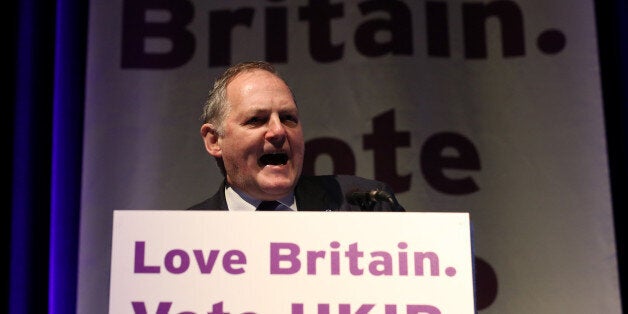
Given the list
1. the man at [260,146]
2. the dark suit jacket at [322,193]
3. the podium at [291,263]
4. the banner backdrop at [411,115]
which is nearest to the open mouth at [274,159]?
the man at [260,146]

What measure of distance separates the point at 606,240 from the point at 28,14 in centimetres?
222

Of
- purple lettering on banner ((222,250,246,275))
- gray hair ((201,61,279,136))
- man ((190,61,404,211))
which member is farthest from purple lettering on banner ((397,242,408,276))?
gray hair ((201,61,279,136))

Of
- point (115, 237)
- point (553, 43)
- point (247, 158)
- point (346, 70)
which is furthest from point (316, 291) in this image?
point (553, 43)

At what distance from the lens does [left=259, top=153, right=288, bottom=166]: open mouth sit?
5.50ft

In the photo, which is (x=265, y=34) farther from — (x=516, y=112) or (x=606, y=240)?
(x=606, y=240)

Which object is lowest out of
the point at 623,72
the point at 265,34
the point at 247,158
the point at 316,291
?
the point at 316,291

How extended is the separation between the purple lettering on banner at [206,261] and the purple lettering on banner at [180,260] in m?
Result: 0.01

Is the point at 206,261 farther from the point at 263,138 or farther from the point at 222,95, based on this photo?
the point at 222,95

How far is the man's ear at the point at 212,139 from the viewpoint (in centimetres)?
182

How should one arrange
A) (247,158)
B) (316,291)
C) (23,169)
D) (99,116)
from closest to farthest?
(316,291) → (247,158) → (23,169) → (99,116)

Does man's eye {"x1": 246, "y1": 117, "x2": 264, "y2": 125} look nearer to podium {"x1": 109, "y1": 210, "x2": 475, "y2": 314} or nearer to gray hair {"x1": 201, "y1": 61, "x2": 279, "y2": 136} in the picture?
gray hair {"x1": 201, "y1": 61, "x2": 279, "y2": 136}

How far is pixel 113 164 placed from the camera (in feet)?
8.48

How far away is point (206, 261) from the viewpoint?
1.04 meters

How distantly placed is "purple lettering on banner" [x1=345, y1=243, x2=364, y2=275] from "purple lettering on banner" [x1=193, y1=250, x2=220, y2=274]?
0.20 metres
